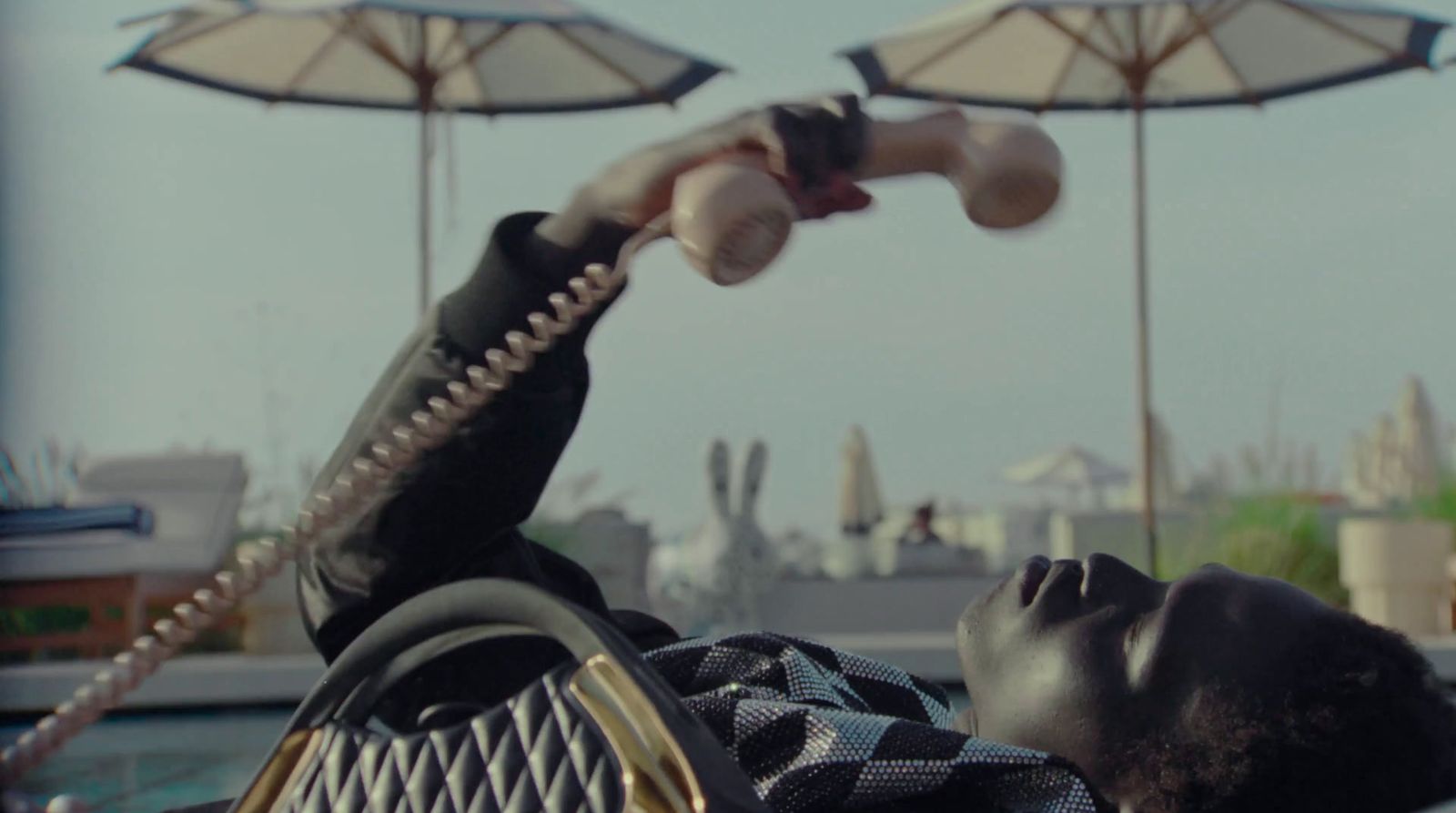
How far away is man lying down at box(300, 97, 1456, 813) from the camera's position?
3.43ft

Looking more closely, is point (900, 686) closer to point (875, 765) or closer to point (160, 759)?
point (875, 765)

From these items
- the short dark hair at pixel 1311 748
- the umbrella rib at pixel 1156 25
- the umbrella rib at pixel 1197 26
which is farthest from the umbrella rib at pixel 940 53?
the short dark hair at pixel 1311 748

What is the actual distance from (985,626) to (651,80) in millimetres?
7871

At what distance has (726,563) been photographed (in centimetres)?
905

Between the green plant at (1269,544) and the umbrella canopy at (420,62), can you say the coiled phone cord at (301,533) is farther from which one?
the green plant at (1269,544)

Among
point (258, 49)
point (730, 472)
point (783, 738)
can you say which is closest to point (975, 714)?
point (783, 738)

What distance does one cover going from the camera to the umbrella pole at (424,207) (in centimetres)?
866

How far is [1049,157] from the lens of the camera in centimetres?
86

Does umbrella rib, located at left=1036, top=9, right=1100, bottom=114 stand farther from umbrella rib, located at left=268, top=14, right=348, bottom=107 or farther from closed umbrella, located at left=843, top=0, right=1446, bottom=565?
umbrella rib, located at left=268, top=14, right=348, bottom=107

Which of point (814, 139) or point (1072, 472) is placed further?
point (1072, 472)

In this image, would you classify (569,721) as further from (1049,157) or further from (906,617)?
(906,617)

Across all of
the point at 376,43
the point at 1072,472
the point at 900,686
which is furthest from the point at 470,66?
the point at 1072,472

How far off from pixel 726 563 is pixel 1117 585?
25.4ft

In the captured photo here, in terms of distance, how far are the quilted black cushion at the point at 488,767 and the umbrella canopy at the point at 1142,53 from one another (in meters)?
7.54
